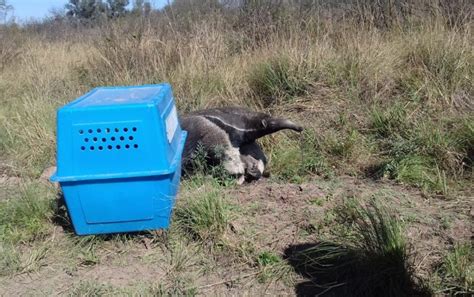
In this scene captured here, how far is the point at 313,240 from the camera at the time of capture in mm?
3109

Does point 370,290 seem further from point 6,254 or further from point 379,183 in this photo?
point 6,254

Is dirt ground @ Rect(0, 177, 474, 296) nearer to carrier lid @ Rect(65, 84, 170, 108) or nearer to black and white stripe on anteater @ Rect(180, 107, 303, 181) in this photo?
black and white stripe on anteater @ Rect(180, 107, 303, 181)

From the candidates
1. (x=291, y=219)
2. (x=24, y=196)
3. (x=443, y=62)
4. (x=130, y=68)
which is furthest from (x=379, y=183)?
(x=130, y=68)

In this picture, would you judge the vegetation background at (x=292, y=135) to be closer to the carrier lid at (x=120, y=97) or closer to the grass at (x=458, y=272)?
the grass at (x=458, y=272)

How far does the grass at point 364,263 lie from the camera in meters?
2.56

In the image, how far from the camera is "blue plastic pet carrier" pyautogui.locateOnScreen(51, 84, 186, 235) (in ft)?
9.77

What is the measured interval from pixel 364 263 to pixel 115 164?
60.1 inches

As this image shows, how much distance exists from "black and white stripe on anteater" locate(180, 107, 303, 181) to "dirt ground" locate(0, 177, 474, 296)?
0.70 meters

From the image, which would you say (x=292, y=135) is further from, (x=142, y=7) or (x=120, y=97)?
(x=142, y=7)

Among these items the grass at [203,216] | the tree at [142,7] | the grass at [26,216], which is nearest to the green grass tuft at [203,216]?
the grass at [203,216]

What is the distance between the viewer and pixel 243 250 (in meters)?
3.03

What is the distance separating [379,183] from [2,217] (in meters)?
2.84

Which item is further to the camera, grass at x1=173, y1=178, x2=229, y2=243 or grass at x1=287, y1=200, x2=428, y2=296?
grass at x1=173, y1=178, x2=229, y2=243

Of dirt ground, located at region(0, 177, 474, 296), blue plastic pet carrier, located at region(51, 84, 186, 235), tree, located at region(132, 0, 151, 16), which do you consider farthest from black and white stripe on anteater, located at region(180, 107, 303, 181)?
tree, located at region(132, 0, 151, 16)
